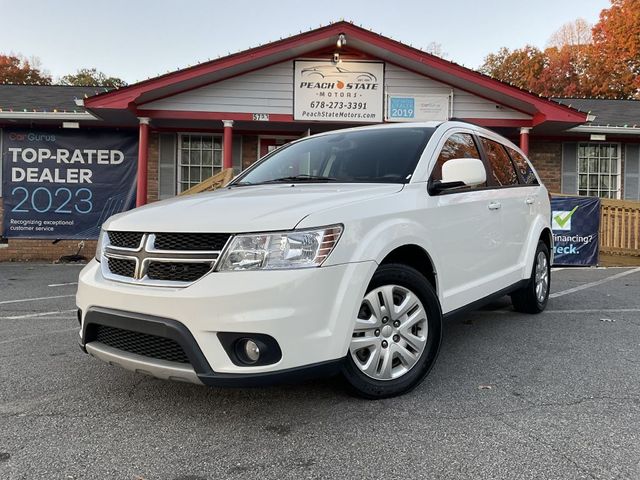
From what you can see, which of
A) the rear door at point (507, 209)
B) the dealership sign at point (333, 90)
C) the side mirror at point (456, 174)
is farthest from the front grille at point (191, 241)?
the dealership sign at point (333, 90)

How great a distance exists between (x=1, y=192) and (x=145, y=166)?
152 inches

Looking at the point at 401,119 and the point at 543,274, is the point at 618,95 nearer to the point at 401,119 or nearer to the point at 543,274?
the point at 401,119

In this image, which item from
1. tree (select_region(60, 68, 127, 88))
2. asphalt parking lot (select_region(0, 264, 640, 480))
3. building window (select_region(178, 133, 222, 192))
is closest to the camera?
asphalt parking lot (select_region(0, 264, 640, 480))

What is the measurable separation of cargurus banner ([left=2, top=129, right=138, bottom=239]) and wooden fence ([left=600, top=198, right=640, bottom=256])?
32.6 ft

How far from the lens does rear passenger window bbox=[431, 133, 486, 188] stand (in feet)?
11.6

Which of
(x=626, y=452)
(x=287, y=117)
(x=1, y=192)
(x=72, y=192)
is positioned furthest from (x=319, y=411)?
(x=1, y=192)

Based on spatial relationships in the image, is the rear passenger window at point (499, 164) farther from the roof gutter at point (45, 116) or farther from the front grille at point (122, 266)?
the roof gutter at point (45, 116)

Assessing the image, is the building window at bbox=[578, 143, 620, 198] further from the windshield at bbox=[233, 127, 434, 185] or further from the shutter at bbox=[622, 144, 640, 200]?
the windshield at bbox=[233, 127, 434, 185]

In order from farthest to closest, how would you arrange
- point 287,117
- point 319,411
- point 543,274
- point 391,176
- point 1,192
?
point 1,192, point 287,117, point 543,274, point 391,176, point 319,411

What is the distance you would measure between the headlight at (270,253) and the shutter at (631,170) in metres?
12.5

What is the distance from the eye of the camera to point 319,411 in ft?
9.23

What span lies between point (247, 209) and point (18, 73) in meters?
40.6

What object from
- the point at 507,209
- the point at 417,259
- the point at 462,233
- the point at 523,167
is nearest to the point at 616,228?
the point at 523,167

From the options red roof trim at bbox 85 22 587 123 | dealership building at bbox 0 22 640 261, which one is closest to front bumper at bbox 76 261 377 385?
red roof trim at bbox 85 22 587 123
